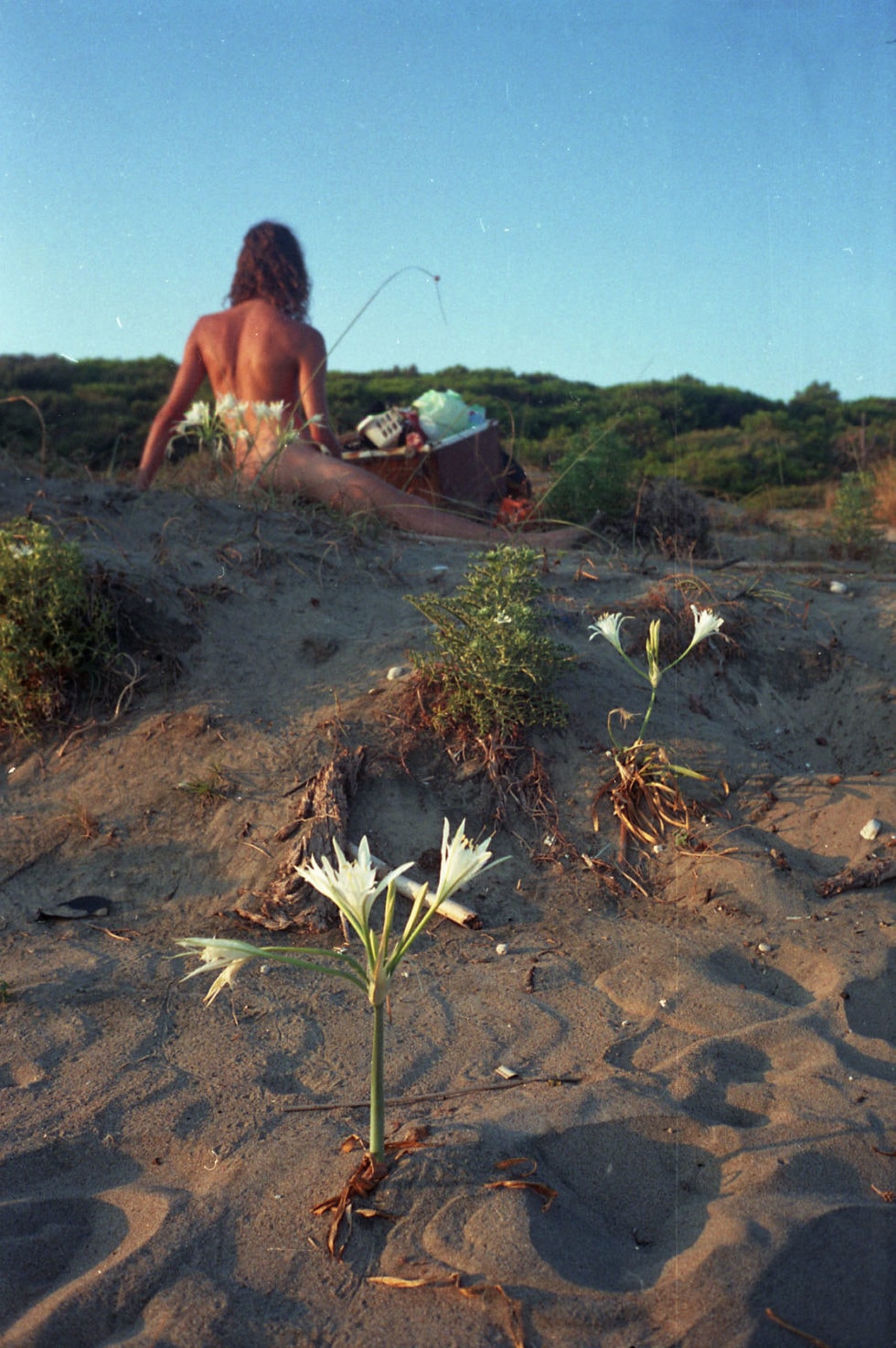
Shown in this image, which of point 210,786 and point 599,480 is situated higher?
point 599,480

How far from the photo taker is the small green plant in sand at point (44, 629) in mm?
3555

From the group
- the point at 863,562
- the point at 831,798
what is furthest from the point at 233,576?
the point at 863,562

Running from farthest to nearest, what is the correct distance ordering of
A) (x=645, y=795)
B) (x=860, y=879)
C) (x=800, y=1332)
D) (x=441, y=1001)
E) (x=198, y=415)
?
1. (x=198, y=415)
2. (x=645, y=795)
3. (x=860, y=879)
4. (x=441, y=1001)
5. (x=800, y=1332)

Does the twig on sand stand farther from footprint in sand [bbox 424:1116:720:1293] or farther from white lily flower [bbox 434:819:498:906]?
white lily flower [bbox 434:819:498:906]

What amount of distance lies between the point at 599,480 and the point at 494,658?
9.43 ft

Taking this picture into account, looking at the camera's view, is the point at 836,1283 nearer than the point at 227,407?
Yes

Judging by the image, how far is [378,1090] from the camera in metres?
1.73

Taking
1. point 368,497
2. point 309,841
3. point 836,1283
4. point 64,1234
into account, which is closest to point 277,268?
point 368,497

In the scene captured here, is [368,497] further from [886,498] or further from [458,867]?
[886,498]

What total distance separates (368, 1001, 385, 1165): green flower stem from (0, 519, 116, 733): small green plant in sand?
233 cm

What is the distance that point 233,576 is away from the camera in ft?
13.9

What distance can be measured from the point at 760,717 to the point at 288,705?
5.77 ft

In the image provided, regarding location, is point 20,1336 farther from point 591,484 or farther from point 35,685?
point 591,484

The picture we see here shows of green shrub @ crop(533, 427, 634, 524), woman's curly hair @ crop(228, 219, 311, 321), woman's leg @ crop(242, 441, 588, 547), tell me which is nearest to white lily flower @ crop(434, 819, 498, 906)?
woman's leg @ crop(242, 441, 588, 547)
